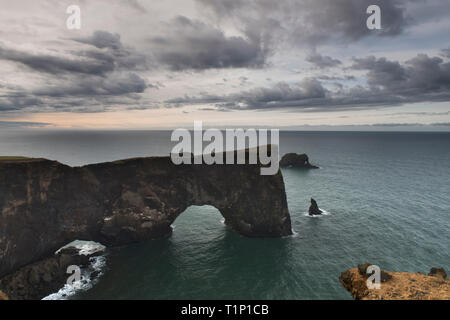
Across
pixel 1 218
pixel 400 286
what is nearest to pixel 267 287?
pixel 400 286

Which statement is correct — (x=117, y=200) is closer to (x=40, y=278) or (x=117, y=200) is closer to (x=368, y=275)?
(x=40, y=278)

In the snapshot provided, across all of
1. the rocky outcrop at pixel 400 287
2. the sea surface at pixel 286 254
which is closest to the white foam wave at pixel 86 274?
the sea surface at pixel 286 254

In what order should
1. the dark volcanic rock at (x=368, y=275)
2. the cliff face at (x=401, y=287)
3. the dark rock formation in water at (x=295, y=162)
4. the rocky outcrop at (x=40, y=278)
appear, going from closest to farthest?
the cliff face at (x=401, y=287), the dark volcanic rock at (x=368, y=275), the rocky outcrop at (x=40, y=278), the dark rock formation in water at (x=295, y=162)

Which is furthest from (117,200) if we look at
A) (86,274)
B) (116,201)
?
(86,274)

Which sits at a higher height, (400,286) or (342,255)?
(400,286)

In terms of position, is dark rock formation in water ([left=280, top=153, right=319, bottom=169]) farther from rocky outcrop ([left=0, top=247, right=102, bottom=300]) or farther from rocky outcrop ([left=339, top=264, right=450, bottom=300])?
rocky outcrop ([left=339, top=264, right=450, bottom=300])

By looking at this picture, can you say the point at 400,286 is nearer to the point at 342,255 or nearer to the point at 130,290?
the point at 342,255

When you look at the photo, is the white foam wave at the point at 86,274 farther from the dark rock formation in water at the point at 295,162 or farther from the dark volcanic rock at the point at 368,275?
the dark rock formation in water at the point at 295,162

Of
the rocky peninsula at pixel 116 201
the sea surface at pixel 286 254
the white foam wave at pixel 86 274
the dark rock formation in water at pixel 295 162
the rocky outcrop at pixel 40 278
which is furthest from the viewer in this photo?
the dark rock formation in water at pixel 295 162

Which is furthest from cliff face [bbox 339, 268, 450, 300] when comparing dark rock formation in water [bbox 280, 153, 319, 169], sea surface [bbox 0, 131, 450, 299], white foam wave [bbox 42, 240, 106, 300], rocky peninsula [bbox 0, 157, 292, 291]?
dark rock formation in water [bbox 280, 153, 319, 169]
